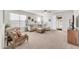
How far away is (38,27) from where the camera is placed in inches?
96.6

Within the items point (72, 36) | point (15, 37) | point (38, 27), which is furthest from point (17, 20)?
point (72, 36)

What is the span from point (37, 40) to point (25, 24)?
0.42 meters

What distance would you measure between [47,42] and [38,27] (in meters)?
0.37

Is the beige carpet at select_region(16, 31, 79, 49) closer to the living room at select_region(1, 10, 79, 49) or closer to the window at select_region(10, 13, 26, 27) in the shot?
the living room at select_region(1, 10, 79, 49)

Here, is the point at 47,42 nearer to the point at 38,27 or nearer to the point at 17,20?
the point at 38,27

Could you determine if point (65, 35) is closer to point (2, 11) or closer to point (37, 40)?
point (37, 40)

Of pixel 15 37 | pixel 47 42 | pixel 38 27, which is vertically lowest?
pixel 47 42

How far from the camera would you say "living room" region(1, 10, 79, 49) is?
2.38m

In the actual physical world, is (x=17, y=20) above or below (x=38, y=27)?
above
